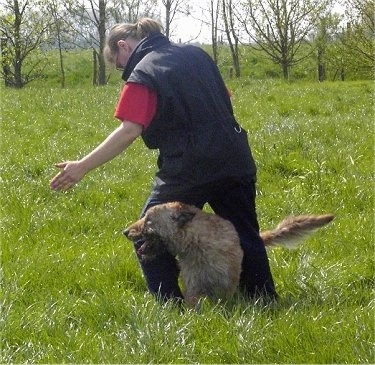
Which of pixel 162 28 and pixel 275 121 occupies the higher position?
pixel 162 28

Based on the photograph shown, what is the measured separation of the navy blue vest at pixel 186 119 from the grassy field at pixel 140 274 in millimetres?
895

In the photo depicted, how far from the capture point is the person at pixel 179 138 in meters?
4.14

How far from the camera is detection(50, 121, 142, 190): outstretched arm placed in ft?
13.6

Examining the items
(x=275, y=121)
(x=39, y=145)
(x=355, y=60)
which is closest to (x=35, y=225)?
(x=39, y=145)

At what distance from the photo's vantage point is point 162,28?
4613 millimetres

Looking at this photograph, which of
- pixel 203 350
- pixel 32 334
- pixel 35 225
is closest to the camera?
pixel 203 350

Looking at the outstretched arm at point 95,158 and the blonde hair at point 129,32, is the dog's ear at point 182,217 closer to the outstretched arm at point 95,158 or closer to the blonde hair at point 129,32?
the outstretched arm at point 95,158

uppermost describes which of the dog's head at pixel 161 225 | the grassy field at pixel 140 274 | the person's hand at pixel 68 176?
the person's hand at pixel 68 176

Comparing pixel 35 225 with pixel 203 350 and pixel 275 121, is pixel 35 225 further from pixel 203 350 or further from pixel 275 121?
pixel 275 121

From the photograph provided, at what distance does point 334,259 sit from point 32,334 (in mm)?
2506

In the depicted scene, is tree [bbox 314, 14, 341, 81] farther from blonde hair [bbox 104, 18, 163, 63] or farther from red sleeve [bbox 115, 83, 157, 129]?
red sleeve [bbox 115, 83, 157, 129]

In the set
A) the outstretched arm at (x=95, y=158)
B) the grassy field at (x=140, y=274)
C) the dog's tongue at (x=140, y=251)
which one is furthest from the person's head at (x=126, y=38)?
the grassy field at (x=140, y=274)

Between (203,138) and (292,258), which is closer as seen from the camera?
(203,138)

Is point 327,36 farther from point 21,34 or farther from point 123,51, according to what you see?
point 123,51
